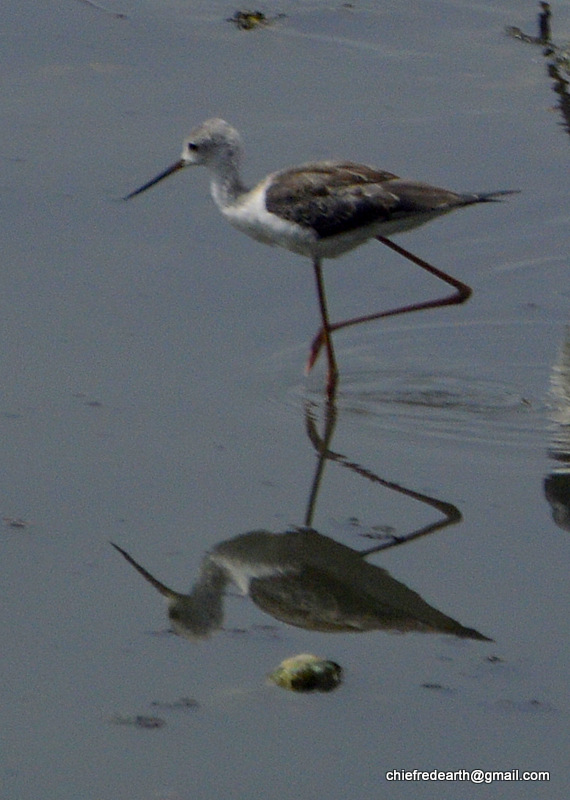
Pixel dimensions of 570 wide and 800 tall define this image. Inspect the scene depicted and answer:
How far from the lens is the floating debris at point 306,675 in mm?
4262

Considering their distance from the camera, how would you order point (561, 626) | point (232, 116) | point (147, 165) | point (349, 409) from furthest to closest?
point (232, 116) → point (147, 165) → point (349, 409) → point (561, 626)

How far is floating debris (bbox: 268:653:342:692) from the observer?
14.0 ft

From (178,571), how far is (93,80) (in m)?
4.96

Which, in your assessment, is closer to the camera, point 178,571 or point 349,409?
point 178,571

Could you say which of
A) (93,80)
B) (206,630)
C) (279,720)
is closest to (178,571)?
(206,630)

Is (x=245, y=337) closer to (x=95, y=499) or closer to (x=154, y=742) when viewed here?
(x=95, y=499)

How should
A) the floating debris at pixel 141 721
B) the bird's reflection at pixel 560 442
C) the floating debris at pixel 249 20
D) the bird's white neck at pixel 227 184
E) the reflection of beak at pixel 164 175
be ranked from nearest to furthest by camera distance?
the floating debris at pixel 141 721 < the bird's reflection at pixel 560 442 < the bird's white neck at pixel 227 184 < the reflection of beak at pixel 164 175 < the floating debris at pixel 249 20

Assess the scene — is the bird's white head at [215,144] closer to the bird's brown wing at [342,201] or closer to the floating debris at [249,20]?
the bird's brown wing at [342,201]

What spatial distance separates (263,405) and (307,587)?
52.9 inches

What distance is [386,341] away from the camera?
6.93 meters

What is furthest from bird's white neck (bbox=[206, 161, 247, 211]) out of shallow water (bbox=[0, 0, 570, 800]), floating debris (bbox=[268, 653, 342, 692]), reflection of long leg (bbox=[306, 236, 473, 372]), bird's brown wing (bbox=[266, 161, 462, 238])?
floating debris (bbox=[268, 653, 342, 692])

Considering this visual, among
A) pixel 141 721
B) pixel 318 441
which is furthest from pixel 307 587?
pixel 318 441

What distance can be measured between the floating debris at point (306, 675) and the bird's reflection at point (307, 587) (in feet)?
1.10

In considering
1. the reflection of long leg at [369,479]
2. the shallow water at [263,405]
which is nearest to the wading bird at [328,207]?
the reflection of long leg at [369,479]
